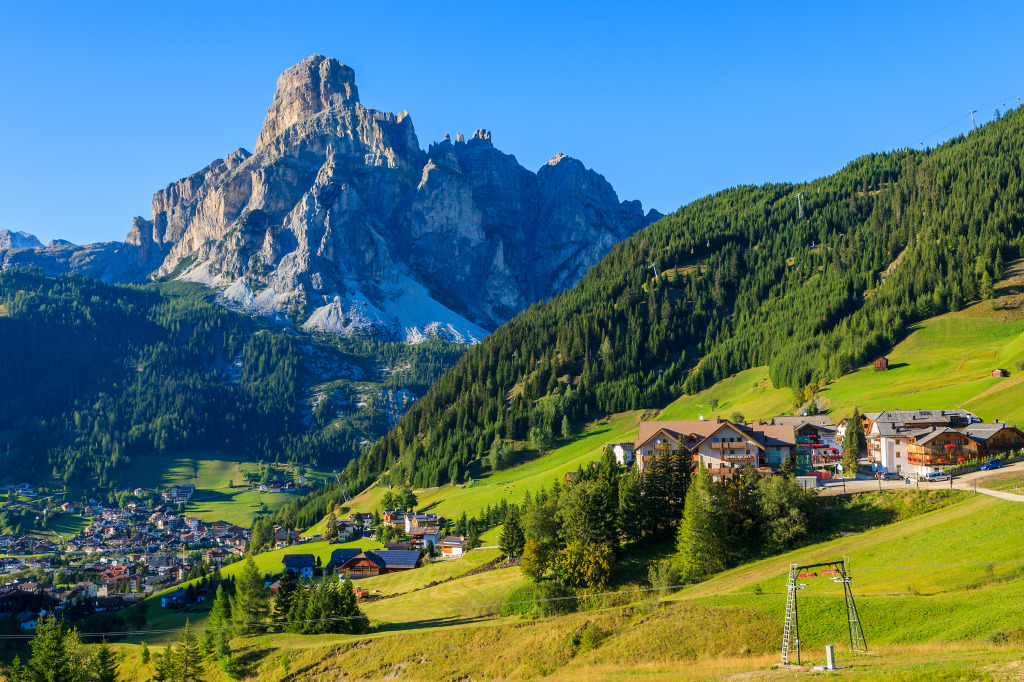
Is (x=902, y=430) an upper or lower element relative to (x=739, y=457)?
upper

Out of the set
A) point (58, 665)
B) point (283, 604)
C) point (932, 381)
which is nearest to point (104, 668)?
point (58, 665)

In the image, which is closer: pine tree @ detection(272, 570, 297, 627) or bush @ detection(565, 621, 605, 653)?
Answer: bush @ detection(565, 621, 605, 653)

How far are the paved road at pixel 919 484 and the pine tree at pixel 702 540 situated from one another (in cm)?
1781

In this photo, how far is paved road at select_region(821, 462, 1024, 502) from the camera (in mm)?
72438

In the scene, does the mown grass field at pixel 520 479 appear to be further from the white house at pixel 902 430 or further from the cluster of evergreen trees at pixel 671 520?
the white house at pixel 902 430

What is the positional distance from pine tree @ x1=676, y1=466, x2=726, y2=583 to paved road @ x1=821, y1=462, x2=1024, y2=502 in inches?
701

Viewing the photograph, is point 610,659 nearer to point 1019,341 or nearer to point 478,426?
point 1019,341

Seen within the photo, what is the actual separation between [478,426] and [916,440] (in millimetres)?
114426

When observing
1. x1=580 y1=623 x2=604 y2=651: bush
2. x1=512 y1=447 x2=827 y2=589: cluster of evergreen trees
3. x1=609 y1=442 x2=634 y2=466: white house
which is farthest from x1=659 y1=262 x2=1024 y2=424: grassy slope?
x1=580 y1=623 x2=604 y2=651: bush

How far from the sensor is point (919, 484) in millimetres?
76688

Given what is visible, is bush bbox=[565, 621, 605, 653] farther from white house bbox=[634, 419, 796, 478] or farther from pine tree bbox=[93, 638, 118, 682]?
pine tree bbox=[93, 638, 118, 682]

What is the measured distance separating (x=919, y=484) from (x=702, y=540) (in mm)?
26635

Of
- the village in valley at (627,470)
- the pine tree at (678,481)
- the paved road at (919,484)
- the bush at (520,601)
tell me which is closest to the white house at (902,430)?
the village in valley at (627,470)

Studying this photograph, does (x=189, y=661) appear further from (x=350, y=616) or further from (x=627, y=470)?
(x=627, y=470)
